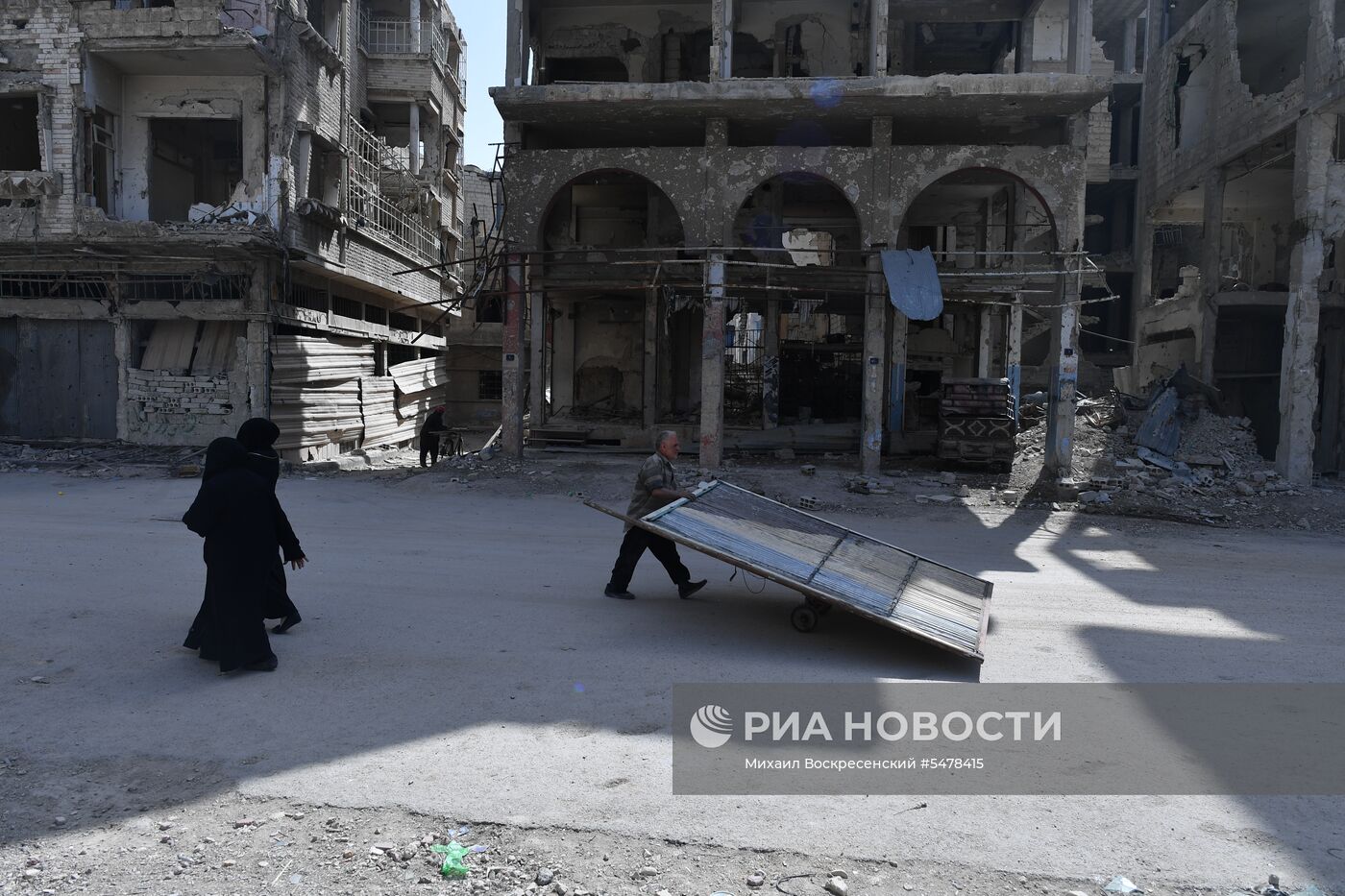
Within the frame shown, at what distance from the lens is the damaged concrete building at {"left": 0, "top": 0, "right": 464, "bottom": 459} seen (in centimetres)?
1652

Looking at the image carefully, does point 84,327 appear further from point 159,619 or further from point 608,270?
point 159,619

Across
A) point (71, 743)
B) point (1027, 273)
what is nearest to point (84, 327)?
point (71, 743)

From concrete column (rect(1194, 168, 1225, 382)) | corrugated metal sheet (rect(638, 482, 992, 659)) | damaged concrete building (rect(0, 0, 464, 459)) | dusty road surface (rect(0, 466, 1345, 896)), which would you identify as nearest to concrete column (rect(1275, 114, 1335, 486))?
concrete column (rect(1194, 168, 1225, 382))

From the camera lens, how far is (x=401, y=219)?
24.2 metres

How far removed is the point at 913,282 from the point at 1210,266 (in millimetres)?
10595

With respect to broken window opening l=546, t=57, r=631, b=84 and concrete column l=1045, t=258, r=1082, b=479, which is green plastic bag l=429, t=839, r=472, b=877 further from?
broken window opening l=546, t=57, r=631, b=84

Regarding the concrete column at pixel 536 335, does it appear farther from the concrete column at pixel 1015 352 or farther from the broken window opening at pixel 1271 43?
the broken window opening at pixel 1271 43

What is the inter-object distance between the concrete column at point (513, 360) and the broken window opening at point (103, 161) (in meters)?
8.17

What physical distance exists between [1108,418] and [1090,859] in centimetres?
1862

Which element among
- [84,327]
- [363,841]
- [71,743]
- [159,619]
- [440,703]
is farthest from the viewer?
[84,327]

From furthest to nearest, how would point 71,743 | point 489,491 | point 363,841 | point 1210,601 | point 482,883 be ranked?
point 489,491 < point 1210,601 < point 71,743 < point 363,841 < point 482,883

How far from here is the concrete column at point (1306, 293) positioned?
55.5 ft

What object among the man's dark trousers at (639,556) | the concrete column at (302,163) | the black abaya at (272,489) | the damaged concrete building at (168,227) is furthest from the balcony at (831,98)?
the black abaya at (272,489)

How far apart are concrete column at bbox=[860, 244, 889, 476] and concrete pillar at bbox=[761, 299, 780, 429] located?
5.22 meters
